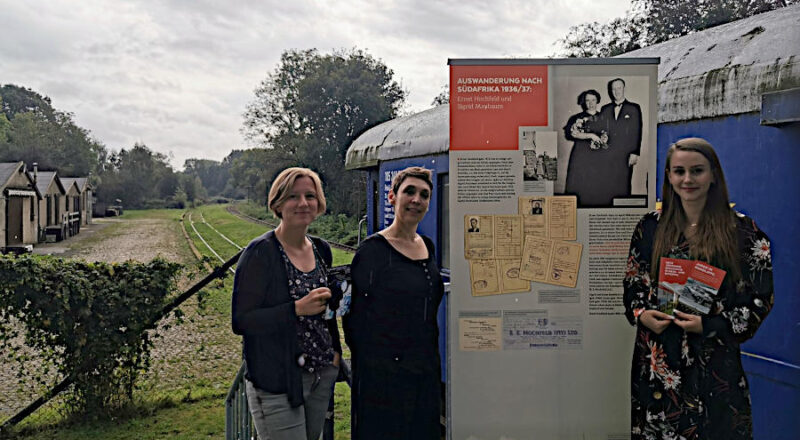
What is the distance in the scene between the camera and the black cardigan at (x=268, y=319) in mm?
2795

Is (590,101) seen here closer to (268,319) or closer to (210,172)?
(268,319)

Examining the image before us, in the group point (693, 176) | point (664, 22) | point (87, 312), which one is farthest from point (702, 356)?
point (664, 22)

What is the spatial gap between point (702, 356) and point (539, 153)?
4.40ft

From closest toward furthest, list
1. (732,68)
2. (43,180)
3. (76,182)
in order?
(732,68) → (43,180) → (76,182)

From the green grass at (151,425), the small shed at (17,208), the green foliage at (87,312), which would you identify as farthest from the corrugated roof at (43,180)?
the green foliage at (87,312)

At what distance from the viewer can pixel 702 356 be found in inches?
114

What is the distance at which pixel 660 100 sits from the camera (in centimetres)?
430

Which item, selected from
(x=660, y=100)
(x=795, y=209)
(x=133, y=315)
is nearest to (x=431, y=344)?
(x=795, y=209)

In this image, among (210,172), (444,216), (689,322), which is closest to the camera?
(689,322)

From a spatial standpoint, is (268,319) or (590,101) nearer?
(268,319)

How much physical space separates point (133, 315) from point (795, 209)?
5290 mm

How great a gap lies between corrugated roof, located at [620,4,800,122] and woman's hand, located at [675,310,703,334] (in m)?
1.47

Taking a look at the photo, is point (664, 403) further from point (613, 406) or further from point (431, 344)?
point (431, 344)

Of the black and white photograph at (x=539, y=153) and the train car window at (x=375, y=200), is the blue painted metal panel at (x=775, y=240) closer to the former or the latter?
the black and white photograph at (x=539, y=153)
